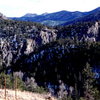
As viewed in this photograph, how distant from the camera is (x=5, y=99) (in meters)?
20.2

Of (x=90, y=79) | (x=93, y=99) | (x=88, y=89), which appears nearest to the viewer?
(x=93, y=99)

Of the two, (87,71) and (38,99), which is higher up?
(38,99)

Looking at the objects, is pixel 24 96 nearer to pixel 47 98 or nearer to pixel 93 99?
pixel 47 98

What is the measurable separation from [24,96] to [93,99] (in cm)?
5959

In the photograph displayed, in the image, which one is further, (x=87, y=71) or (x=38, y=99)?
(x=87, y=71)

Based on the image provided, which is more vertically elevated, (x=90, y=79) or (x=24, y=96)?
(x=24, y=96)

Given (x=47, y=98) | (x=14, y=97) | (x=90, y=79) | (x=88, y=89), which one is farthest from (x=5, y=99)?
(x=90, y=79)

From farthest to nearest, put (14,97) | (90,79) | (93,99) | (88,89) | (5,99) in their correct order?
(90,79), (88,89), (93,99), (14,97), (5,99)

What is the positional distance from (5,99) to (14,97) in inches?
80.8

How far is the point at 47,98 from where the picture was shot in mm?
23125

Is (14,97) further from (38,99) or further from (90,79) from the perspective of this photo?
(90,79)

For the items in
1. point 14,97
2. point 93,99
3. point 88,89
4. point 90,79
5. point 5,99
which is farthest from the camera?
point 90,79

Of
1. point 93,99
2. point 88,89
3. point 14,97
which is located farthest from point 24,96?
point 88,89

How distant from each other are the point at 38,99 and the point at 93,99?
5952 centimetres
